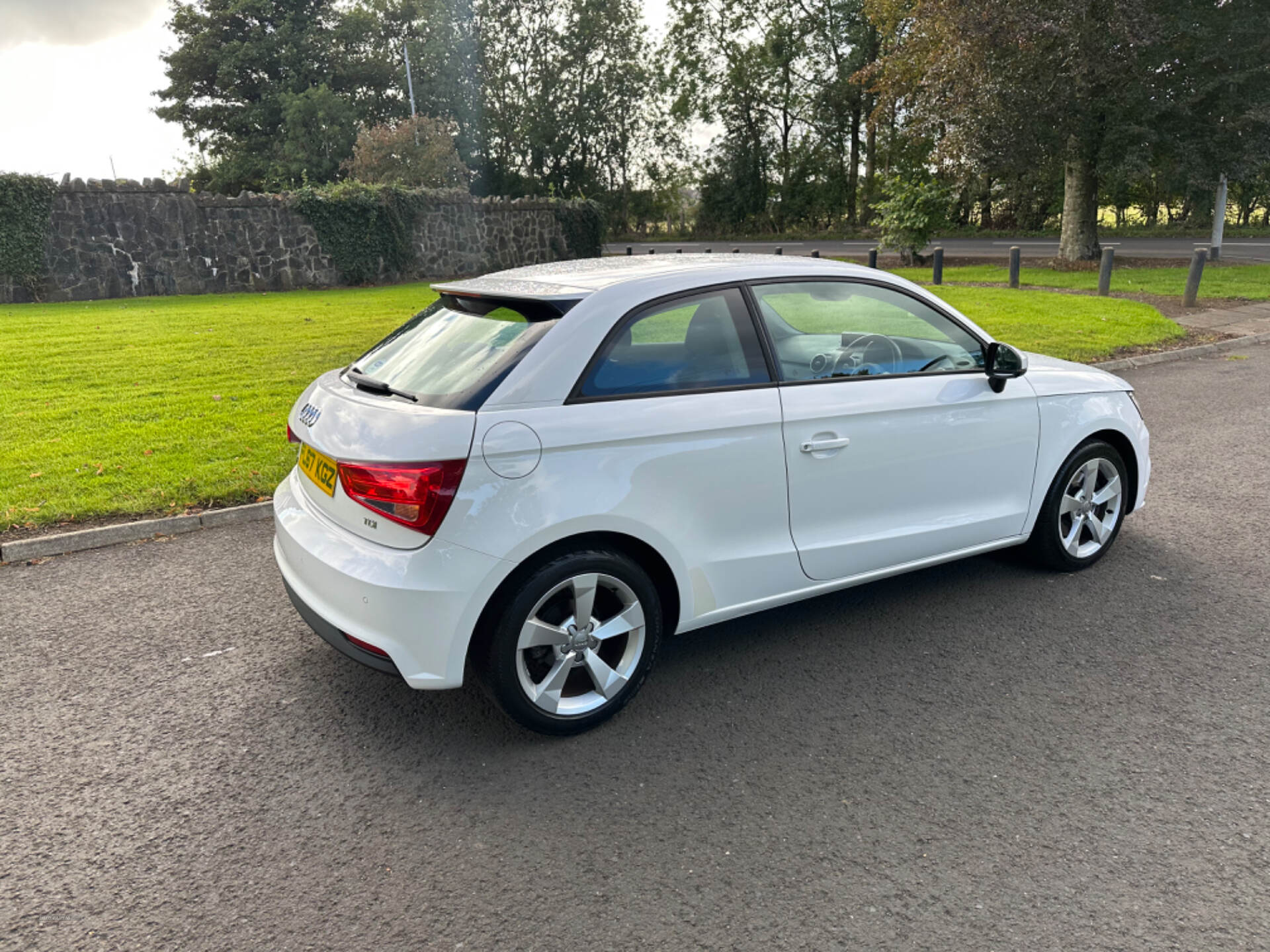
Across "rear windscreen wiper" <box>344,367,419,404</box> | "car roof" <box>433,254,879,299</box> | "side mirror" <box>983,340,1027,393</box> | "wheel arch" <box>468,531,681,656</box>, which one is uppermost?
"car roof" <box>433,254,879,299</box>

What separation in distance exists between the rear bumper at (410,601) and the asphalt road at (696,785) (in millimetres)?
415

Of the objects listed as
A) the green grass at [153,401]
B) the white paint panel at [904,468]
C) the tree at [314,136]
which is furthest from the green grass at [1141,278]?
the tree at [314,136]

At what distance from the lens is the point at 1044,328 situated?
40.5 feet

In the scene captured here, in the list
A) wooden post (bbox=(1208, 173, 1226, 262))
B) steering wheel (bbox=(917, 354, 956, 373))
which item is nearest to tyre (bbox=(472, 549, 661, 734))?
steering wheel (bbox=(917, 354, 956, 373))

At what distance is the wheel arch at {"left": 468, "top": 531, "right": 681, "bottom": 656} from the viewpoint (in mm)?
2984

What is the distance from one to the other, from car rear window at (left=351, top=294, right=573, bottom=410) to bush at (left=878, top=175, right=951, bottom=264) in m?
20.2

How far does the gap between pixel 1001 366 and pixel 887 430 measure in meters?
0.73

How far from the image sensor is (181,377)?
9648 mm

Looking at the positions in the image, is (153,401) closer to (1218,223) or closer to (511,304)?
(511,304)

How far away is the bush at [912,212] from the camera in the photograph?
21.5 meters

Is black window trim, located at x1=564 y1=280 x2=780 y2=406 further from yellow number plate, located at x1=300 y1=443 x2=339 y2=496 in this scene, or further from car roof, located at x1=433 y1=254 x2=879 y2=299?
yellow number plate, located at x1=300 y1=443 x2=339 y2=496

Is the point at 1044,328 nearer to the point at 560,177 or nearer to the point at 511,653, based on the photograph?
the point at 511,653

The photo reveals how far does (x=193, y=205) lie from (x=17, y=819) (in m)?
21.1

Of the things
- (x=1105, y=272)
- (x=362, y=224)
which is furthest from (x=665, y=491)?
(x=362, y=224)
